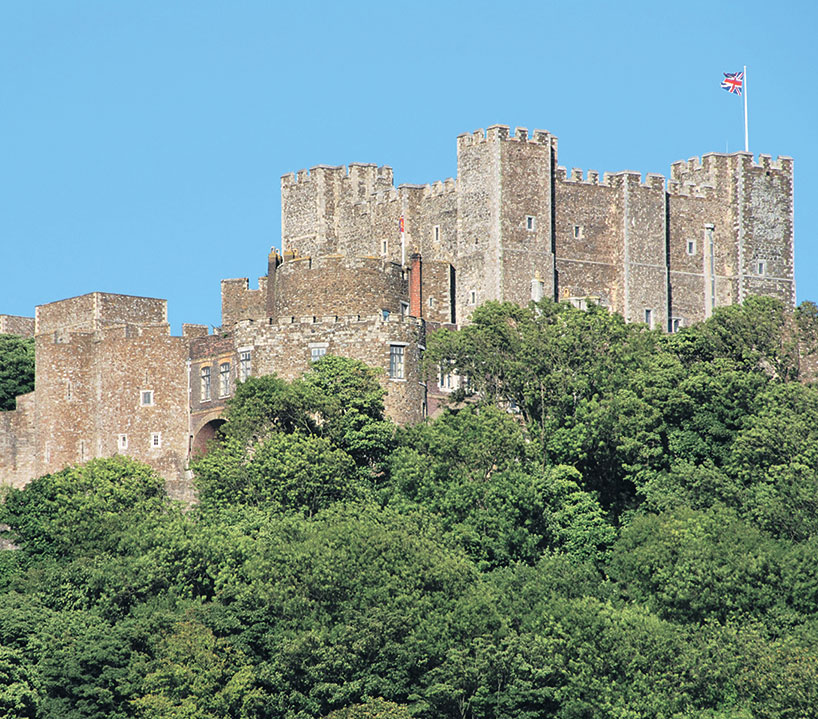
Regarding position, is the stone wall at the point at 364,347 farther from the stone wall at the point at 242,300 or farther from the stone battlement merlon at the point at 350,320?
the stone wall at the point at 242,300

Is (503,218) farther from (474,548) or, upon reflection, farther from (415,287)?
(474,548)

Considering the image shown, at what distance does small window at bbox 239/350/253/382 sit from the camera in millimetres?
90375

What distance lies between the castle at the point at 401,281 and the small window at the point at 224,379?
0.08 metres

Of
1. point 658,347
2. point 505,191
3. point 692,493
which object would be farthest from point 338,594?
point 505,191

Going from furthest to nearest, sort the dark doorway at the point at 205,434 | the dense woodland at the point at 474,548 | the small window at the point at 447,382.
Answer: the dark doorway at the point at 205,434, the small window at the point at 447,382, the dense woodland at the point at 474,548

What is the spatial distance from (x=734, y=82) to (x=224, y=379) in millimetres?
30894

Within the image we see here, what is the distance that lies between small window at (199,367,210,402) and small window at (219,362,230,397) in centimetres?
76

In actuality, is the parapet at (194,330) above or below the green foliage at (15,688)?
above

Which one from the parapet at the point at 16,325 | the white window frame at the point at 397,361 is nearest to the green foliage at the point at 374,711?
the white window frame at the point at 397,361

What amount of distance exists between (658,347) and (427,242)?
18082mm

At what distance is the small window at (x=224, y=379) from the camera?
9175 cm

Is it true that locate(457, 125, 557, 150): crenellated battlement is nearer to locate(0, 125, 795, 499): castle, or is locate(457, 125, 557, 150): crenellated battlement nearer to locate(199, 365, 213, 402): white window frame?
locate(0, 125, 795, 499): castle

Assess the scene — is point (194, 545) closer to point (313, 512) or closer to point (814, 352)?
point (313, 512)

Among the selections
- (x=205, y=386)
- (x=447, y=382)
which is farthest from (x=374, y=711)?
(x=205, y=386)
